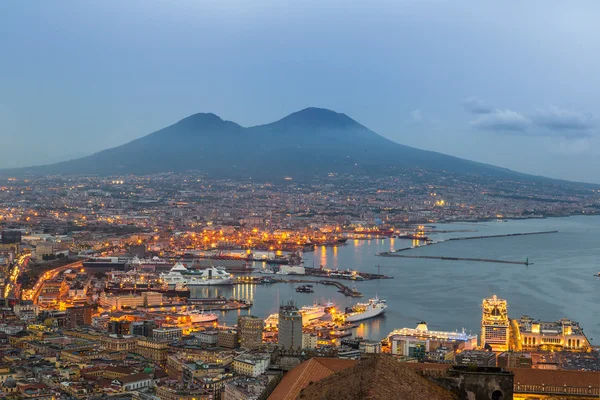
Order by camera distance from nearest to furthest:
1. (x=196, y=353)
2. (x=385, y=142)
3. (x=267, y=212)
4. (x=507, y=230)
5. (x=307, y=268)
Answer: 1. (x=196, y=353)
2. (x=307, y=268)
3. (x=507, y=230)
4. (x=267, y=212)
5. (x=385, y=142)

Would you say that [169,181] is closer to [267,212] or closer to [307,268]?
[267,212]

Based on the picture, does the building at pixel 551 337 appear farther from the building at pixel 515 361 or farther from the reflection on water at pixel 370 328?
the building at pixel 515 361

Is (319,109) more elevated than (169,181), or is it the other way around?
(319,109)

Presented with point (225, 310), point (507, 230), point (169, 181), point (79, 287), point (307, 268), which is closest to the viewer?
point (225, 310)

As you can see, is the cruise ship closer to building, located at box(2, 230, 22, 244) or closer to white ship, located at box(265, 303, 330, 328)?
white ship, located at box(265, 303, 330, 328)

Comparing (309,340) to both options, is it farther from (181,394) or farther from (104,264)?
(104,264)

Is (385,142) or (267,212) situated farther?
(385,142)

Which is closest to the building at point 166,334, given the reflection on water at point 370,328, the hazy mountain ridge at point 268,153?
the reflection on water at point 370,328

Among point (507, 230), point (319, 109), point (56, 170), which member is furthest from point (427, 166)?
point (507, 230)
